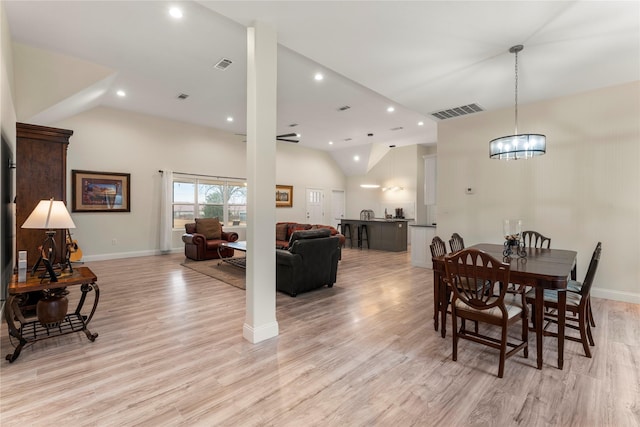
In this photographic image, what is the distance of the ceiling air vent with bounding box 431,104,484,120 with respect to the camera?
16.9 ft

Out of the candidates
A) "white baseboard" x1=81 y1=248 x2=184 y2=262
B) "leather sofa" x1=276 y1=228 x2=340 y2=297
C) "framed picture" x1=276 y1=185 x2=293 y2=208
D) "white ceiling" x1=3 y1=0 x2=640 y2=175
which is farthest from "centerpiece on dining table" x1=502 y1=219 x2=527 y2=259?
"framed picture" x1=276 y1=185 x2=293 y2=208

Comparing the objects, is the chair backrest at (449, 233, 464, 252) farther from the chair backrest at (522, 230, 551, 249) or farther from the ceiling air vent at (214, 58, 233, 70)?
the ceiling air vent at (214, 58, 233, 70)

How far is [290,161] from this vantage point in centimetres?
1051

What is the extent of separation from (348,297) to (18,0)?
5.13m

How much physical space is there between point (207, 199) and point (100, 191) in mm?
2536

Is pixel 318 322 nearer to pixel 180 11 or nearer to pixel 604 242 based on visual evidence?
pixel 180 11

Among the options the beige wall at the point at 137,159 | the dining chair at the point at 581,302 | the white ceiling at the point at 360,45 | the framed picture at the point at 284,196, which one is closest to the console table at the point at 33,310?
the white ceiling at the point at 360,45

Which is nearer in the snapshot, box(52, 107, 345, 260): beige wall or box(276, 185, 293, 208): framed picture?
box(52, 107, 345, 260): beige wall

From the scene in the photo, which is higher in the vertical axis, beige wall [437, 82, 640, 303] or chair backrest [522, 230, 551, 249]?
beige wall [437, 82, 640, 303]

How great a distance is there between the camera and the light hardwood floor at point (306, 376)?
187cm

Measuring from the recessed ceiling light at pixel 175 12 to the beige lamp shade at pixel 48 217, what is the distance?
2318mm

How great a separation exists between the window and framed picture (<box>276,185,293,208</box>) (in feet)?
4.25

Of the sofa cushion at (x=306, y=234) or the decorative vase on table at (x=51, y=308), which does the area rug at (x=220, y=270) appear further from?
the decorative vase on table at (x=51, y=308)

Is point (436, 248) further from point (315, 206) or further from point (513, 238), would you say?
point (315, 206)
